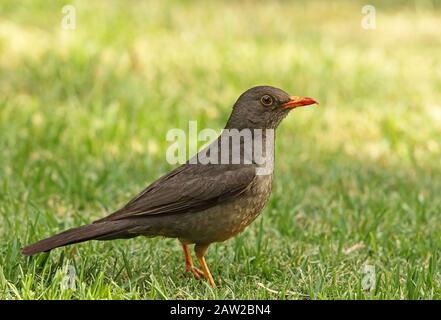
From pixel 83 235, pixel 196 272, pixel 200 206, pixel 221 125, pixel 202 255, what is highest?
pixel 221 125

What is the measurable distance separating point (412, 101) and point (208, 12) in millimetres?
3780

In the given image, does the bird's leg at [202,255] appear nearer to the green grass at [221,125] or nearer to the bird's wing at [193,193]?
the green grass at [221,125]

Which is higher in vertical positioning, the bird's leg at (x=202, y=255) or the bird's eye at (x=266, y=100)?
the bird's eye at (x=266, y=100)

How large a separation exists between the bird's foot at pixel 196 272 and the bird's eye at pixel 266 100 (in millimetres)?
1135

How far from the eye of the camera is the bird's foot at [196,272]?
5.98 meters

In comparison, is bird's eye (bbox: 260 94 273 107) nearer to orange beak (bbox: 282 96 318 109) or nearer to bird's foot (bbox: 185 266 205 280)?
orange beak (bbox: 282 96 318 109)

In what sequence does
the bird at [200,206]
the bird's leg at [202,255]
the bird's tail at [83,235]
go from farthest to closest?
the bird's leg at [202,255] → the bird at [200,206] → the bird's tail at [83,235]

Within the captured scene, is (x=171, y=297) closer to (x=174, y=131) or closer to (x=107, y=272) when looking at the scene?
(x=107, y=272)

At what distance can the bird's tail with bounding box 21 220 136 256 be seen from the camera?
5496 mm

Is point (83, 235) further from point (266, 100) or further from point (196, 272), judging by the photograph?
point (266, 100)

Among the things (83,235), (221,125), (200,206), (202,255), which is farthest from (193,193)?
(221,125)

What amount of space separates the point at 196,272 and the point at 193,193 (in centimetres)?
53

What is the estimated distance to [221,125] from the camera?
9883 millimetres

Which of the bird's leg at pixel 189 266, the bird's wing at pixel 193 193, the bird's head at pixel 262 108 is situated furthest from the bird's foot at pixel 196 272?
the bird's head at pixel 262 108
